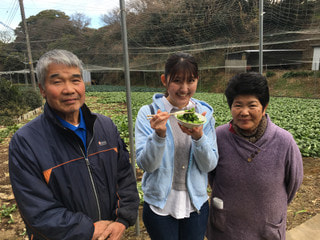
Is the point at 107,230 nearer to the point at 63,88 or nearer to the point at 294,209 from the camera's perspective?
the point at 63,88

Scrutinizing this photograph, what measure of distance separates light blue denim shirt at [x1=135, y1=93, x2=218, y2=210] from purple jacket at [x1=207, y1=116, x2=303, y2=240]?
0.18 meters

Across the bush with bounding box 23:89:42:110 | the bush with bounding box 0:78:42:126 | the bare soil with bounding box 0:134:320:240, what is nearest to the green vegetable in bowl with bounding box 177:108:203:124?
the bare soil with bounding box 0:134:320:240

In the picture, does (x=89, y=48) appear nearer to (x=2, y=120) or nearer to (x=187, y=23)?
(x=187, y=23)

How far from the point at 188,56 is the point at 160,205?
3.30ft

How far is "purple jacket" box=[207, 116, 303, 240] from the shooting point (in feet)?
4.99

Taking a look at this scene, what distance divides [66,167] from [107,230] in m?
0.47

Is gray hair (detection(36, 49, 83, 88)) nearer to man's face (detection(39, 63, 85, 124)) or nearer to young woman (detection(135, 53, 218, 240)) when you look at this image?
man's face (detection(39, 63, 85, 124))

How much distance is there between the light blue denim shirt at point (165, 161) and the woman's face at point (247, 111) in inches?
7.6

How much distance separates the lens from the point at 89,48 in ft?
72.0

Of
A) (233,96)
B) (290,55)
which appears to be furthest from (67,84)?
(290,55)

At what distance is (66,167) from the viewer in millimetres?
1282

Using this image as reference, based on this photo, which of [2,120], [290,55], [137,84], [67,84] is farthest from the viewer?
[137,84]

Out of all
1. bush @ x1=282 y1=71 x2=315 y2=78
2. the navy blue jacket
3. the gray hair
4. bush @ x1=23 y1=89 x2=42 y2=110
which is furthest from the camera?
bush @ x1=282 y1=71 x2=315 y2=78

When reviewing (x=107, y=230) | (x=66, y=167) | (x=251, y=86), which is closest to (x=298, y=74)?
(x=251, y=86)
